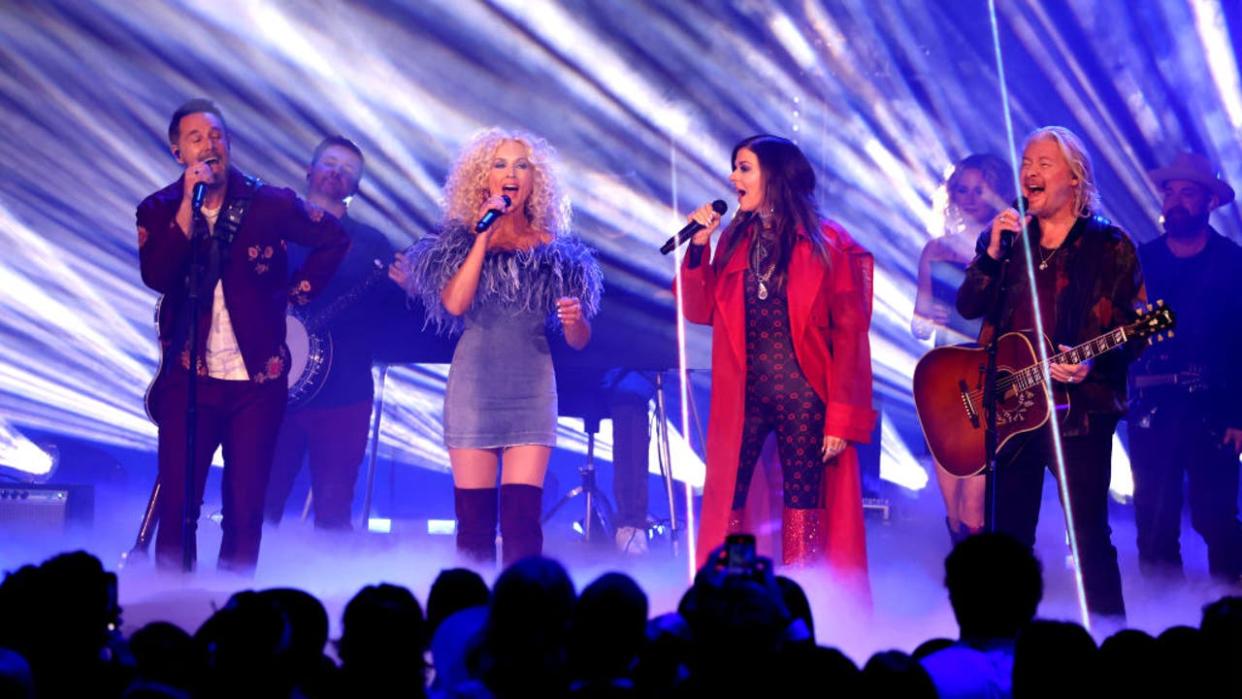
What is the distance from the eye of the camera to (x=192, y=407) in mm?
4926

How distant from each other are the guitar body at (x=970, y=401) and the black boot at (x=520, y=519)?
4.91 ft

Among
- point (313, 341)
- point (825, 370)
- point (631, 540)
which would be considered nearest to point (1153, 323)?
point (825, 370)

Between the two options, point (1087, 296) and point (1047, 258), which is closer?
point (1087, 296)

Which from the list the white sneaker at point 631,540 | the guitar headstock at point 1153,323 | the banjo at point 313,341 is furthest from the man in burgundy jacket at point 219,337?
the guitar headstock at point 1153,323

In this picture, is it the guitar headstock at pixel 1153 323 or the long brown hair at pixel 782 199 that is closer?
the guitar headstock at pixel 1153 323

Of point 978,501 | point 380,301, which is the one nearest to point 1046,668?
point 978,501

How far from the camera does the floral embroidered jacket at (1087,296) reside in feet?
15.4

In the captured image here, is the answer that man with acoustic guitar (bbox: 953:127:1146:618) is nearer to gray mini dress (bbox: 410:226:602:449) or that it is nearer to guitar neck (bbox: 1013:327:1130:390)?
guitar neck (bbox: 1013:327:1130:390)

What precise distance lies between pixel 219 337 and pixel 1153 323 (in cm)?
332

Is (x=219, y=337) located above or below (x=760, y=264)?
below

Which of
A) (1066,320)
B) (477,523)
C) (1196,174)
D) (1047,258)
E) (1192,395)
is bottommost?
(477,523)

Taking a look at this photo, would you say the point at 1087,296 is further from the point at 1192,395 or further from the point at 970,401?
the point at 1192,395

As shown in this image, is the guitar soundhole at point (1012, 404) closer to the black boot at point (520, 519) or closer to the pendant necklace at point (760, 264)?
the pendant necklace at point (760, 264)

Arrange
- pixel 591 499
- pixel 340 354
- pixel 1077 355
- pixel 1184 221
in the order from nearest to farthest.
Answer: pixel 1077 355 → pixel 1184 221 → pixel 340 354 → pixel 591 499
